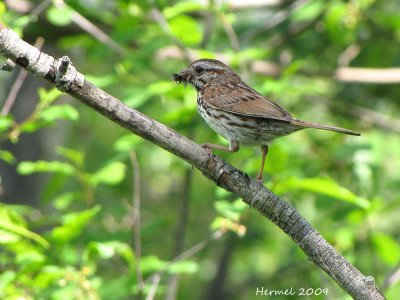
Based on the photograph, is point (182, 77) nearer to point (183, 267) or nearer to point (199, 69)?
point (199, 69)

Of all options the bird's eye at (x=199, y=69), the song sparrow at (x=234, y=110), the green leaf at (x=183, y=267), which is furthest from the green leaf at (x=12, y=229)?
the bird's eye at (x=199, y=69)

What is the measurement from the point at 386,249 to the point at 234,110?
210 centimetres

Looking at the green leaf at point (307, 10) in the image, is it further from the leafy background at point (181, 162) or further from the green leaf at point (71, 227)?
the green leaf at point (71, 227)

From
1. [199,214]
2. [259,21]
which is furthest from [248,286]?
[259,21]

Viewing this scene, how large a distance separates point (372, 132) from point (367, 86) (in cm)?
84

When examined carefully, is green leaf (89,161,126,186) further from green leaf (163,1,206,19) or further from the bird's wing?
green leaf (163,1,206,19)

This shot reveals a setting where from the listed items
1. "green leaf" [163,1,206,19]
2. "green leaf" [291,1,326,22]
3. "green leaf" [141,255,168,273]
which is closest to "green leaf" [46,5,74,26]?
"green leaf" [163,1,206,19]

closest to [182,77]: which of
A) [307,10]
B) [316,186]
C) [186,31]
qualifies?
[186,31]

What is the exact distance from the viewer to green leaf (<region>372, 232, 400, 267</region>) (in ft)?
19.9

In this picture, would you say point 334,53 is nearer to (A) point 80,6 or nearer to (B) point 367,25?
(B) point 367,25

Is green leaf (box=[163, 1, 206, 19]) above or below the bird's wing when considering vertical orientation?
above

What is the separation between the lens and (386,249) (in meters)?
6.11

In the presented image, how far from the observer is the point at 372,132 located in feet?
27.0

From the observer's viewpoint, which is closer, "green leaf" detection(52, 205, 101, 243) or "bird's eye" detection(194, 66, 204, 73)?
"green leaf" detection(52, 205, 101, 243)
